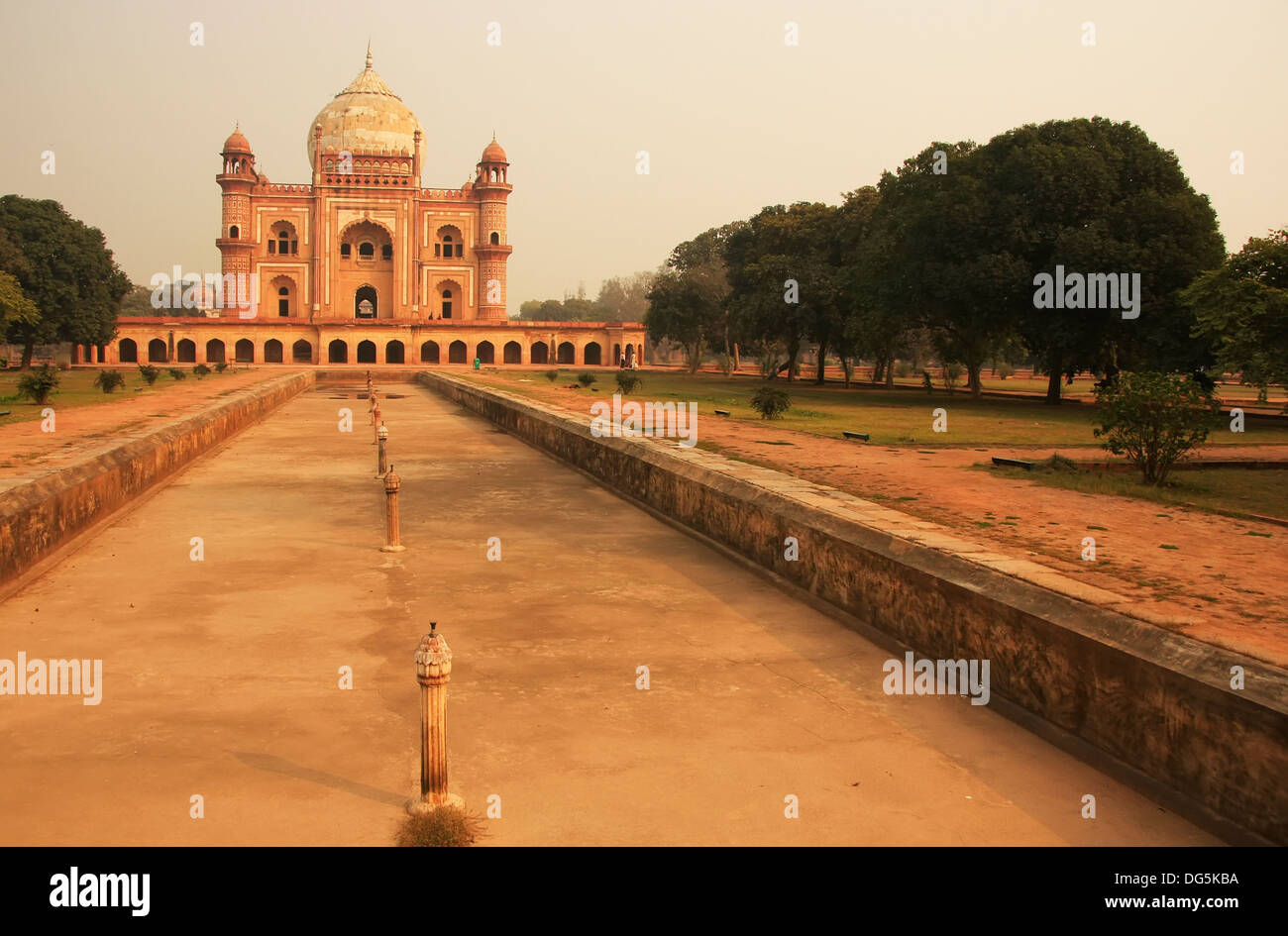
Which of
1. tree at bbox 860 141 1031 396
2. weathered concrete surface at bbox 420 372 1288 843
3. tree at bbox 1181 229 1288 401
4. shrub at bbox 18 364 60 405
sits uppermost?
tree at bbox 860 141 1031 396

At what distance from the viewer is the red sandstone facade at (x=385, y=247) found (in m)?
69.1

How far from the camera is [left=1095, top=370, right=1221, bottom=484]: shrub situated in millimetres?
11516

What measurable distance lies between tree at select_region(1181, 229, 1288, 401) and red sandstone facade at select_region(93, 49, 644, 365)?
5037 cm

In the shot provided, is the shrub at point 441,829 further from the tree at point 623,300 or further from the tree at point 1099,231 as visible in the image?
the tree at point 623,300

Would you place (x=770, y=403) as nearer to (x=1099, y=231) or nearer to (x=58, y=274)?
(x=1099, y=231)

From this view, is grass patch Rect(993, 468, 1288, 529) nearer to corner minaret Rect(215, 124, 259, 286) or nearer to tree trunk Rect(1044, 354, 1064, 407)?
tree trunk Rect(1044, 354, 1064, 407)

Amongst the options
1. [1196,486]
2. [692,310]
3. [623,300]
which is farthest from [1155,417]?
[623,300]

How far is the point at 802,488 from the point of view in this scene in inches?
322

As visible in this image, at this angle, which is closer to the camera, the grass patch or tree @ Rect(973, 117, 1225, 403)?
the grass patch

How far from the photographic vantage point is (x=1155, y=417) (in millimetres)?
11562

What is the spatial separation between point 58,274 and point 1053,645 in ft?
188

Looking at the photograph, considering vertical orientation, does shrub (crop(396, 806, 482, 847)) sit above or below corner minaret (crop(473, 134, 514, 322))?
below

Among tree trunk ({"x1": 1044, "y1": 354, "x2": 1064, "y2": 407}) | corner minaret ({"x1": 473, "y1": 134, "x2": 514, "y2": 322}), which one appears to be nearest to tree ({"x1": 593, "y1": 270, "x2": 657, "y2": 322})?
corner minaret ({"x1": 473, "y1": 134, "x2": 514, "y2": 322})

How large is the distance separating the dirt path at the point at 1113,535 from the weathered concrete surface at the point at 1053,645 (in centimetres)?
36
